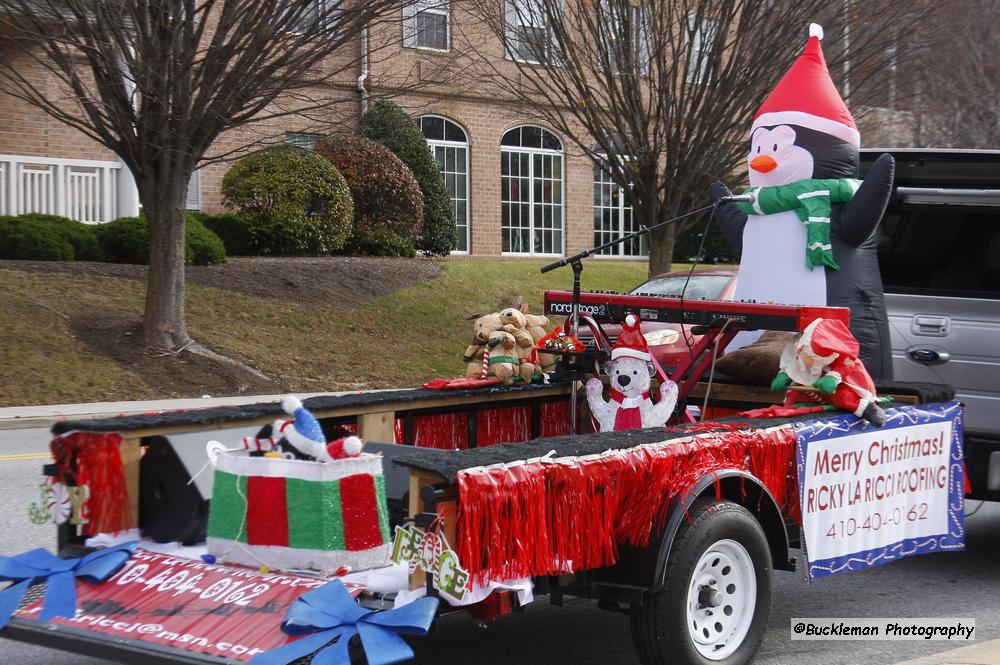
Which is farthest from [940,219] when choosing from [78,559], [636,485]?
[78,559]

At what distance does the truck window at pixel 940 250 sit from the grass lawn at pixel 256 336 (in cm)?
956

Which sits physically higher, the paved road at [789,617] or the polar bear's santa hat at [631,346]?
the polar bear's santa hat at [631,346]

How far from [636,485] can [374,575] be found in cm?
99

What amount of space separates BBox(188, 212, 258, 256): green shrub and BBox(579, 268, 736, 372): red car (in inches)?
364

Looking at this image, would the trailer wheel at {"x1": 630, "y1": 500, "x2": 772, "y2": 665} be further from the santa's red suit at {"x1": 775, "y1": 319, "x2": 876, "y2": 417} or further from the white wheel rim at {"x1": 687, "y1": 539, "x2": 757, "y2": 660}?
the santa's red suit at {"x1": 775, "y1": 319, "x2": 876, "y2": 417}

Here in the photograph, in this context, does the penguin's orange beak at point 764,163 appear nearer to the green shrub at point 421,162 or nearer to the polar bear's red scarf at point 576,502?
the polar bear's red scarf at point 576,502

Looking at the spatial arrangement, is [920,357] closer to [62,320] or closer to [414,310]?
[62,320]

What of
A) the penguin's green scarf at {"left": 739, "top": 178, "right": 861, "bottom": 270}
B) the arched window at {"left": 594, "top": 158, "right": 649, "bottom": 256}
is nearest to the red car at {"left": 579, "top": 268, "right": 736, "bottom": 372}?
the penguin's green scarf at {"left": 739, "top": 178, "right": 861, "bottom": 270}

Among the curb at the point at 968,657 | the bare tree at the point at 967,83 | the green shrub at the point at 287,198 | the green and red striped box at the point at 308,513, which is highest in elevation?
the bare tree at the point at 967,83

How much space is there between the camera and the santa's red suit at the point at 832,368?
5.35 metres

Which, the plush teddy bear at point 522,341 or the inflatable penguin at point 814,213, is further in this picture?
the inflatable penguin at point 814,213

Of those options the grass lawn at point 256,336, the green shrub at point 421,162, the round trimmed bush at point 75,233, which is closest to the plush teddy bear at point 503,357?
the grass lawn at point 256,336

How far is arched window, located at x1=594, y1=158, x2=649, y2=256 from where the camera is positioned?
31.0 metres

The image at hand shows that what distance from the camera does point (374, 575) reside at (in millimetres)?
4141
